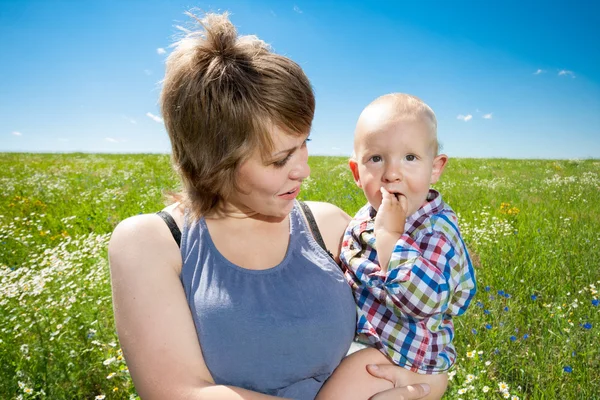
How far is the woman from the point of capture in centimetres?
150

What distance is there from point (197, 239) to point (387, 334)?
3.05 ft

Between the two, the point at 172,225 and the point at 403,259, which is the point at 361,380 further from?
the point at 172,225

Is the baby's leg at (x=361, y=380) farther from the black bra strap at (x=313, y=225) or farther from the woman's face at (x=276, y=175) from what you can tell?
the woman's face at (x=276, y=175)

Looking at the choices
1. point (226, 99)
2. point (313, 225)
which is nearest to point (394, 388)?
point (313, 225)

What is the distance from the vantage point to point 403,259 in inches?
65.3

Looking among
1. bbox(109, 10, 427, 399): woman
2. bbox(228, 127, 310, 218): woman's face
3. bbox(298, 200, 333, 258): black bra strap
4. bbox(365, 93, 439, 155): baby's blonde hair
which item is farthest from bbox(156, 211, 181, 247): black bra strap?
bbox(365, 93, 439, 155): baby's blonde hair

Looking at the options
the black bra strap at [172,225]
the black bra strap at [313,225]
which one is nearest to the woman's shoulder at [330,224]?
the black bra strap at [313,225]

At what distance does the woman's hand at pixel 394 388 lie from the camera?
5.48 ft

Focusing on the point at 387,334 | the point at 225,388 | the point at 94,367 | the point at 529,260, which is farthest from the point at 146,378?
the point at 529,260

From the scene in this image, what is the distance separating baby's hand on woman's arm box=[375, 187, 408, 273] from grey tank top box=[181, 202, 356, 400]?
236 millimetres

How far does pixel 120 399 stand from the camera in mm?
2797

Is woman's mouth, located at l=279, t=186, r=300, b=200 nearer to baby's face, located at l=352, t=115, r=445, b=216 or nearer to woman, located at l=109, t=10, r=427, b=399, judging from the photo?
woman, located at l=109, t=10, r=427, b=399

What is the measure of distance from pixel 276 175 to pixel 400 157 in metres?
0.58

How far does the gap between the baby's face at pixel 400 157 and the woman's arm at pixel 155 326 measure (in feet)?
3.22
